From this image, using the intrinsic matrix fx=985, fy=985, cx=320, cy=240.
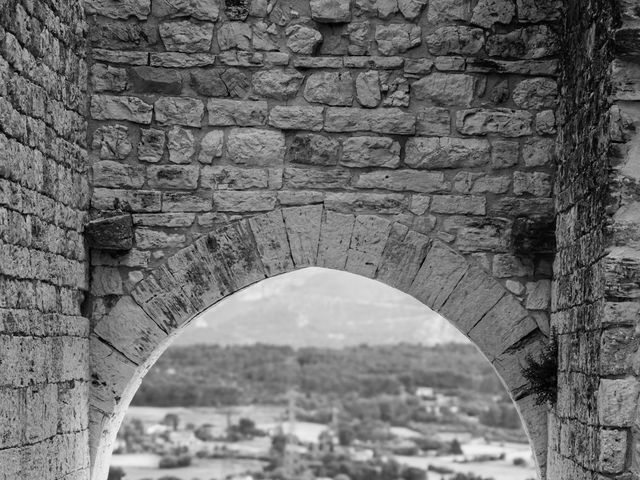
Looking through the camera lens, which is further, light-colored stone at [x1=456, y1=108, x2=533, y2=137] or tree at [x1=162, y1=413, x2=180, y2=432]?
tree at [x1=162, y1=413, x2=180, y2=432]

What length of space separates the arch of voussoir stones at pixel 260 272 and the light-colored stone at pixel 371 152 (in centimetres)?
30

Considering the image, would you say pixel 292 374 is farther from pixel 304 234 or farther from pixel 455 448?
pixel 304 234

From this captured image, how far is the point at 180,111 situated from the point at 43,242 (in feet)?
3.76

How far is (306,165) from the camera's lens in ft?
17.8

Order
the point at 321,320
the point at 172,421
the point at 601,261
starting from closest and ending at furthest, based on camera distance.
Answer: the point at 601,261
the point at 172,421
the point at 321,320

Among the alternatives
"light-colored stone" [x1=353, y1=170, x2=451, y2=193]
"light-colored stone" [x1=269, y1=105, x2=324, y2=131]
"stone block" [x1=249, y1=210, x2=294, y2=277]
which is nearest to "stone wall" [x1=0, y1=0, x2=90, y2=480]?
"stone block" [x1=249, y1=210, x2=294, y2=277]

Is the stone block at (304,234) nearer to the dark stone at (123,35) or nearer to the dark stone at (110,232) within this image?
the dark stone at (110,232)

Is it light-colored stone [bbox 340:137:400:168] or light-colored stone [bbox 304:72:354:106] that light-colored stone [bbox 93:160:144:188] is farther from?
light-colored stone [bbox 340:137:400:168]

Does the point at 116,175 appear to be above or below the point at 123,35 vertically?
below

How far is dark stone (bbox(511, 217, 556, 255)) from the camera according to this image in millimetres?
5250

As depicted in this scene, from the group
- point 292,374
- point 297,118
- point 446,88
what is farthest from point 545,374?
point 292,374

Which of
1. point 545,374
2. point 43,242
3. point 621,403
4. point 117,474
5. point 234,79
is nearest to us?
point 621,403

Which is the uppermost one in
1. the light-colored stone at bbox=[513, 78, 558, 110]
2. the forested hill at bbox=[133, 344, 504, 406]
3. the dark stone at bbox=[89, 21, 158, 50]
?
the dark stone at bbox=[89, 21, 158, 50]

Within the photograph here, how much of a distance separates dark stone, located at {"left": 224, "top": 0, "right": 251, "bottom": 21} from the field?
18.2 ft
